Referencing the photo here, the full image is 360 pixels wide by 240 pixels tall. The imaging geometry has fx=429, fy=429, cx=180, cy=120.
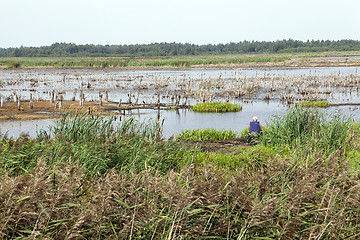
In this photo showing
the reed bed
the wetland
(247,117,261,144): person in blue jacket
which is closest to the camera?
the reed bed

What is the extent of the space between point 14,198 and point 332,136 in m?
11.3

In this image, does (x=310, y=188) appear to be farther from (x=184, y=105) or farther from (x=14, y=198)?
(x=184, y=105)

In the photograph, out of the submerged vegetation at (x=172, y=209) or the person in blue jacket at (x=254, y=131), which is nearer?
the submerged vegetation at (x=172, y=209)

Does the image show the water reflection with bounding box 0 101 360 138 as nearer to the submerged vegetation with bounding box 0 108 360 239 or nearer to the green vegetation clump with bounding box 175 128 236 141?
the green vegetation clump with bounding box 175 128 236 141

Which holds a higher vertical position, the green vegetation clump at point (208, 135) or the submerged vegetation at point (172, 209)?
the submerged vegetation at point (172, 209)

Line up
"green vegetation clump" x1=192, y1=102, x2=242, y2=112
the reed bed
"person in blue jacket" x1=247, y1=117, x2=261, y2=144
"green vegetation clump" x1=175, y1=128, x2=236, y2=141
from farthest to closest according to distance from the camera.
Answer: "green vegetation clump" x1=192, y1=102, x2=242, y2=112, "green vegetation clump" x1=175, y1=128, x2=236, y2=141, "person in blue jacket" x1=247, y1=117, x2=261, y2=144, the reed bed

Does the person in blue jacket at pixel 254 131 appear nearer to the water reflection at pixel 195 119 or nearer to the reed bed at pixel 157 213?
the water reflection at pixel 195 119

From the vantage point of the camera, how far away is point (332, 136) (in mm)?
14172

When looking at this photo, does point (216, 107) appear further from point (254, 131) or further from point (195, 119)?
point (254, 131)

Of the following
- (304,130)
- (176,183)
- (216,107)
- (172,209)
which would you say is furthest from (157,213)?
(216,107)

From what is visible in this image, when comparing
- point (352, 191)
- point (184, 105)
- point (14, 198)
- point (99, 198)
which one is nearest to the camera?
point (14, 198)

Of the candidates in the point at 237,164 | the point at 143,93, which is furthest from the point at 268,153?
the point at 143,93

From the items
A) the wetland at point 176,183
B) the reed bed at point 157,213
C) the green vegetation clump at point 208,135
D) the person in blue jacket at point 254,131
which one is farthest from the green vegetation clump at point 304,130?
the reed bed at point 157,213

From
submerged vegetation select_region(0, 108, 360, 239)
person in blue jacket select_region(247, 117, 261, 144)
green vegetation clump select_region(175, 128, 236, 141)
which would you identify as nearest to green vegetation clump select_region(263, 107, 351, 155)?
person in blue jacket select_region(247, 117, 261, 144)
